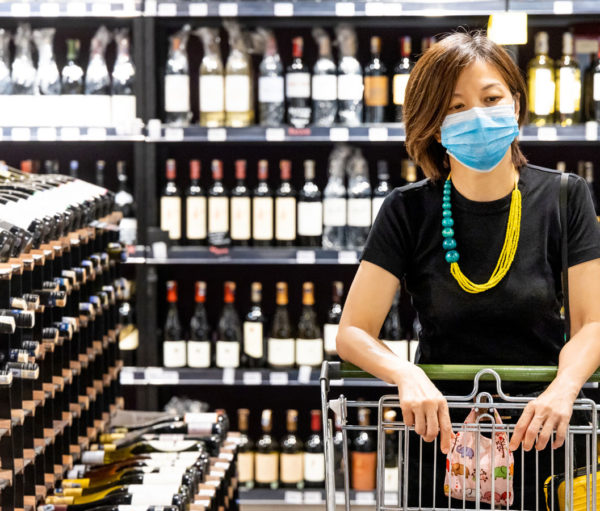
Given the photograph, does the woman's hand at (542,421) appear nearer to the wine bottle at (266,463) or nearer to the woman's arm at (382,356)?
the woman's arm at (382,356)

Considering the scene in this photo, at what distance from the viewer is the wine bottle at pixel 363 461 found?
3.94 meters

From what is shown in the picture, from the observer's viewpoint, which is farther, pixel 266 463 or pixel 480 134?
pixel 266 463

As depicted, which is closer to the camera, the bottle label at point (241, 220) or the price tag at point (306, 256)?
the price tag at point (306, 256)

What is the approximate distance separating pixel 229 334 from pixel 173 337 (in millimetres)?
247

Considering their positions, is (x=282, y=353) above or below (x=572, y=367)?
below

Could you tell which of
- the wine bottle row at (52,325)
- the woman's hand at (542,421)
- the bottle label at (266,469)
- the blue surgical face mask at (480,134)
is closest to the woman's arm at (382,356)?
the woman's hand at (542,421)

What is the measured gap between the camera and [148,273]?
3.97m

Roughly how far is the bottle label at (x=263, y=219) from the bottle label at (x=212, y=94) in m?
0.40

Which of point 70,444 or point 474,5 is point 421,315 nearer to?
point 70,444

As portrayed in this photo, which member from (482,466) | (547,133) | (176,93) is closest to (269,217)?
(176,93)

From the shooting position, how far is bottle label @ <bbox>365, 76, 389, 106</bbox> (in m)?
3.94

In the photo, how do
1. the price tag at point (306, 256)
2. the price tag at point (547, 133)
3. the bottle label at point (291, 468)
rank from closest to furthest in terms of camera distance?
the price tag at point (547, 133) → the price tag at point (306, 256) → the bottle label at point (291, 468)

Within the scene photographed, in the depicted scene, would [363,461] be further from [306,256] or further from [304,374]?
[306,256]

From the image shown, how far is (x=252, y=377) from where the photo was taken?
383cm
